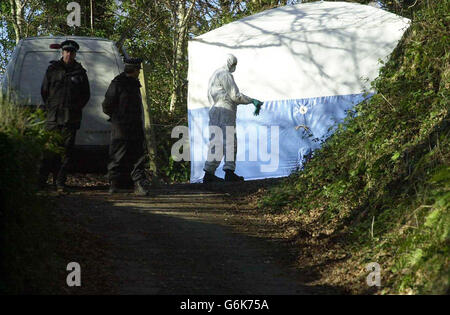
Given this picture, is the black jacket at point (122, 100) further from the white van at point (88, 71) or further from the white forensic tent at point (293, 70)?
the white forensic tent at point (293, 70)

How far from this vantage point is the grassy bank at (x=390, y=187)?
6.80 metres

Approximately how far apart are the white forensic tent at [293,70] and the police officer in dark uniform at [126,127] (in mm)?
4735

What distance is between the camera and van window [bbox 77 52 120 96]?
12859 mm

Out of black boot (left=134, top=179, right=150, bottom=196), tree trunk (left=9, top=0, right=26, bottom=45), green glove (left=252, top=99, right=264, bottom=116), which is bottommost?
black boot (left=134, top=179, right=150, bottom=196)

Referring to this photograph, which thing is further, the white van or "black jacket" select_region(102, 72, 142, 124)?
the white van

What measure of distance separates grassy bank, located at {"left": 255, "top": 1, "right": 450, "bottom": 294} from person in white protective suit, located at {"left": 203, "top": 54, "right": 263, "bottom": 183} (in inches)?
109

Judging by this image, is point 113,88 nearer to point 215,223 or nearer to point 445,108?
point 215,223

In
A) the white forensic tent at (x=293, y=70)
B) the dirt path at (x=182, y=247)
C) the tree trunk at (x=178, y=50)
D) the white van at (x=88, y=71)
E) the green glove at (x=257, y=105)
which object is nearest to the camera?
the dirt path at (x=182, y=247)

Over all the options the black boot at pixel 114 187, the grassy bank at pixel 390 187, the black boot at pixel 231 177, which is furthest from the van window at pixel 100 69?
the black boot at pixel 231 177

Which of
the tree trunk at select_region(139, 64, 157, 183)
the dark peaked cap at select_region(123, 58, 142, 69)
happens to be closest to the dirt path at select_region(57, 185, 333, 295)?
the dark peaked cap at select_region(123, 58, 142, 69)

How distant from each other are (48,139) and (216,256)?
6.67 feet

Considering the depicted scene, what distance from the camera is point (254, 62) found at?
53.8 feet

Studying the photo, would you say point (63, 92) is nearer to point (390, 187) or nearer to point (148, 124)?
point (148, 124)

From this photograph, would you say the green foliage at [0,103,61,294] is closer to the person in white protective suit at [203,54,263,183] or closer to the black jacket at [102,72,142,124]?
the black jacket at [102,72,142,124]
